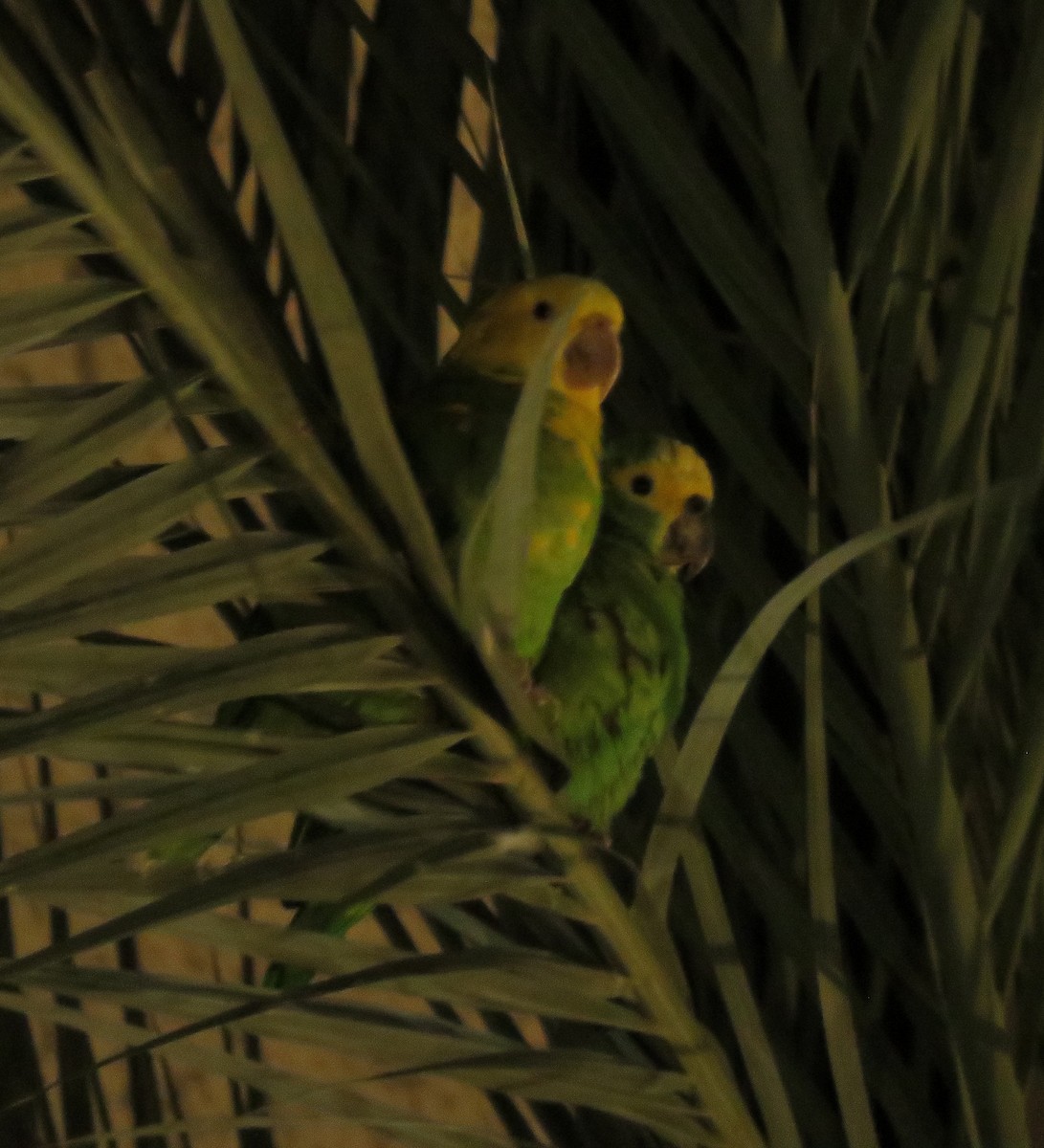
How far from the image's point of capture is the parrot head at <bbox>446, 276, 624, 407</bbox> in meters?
0.54

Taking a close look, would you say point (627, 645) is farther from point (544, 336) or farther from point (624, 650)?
point (544, 336)

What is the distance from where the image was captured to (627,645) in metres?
0.55

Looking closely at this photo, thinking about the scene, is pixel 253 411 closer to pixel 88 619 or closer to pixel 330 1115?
pixel 88 619

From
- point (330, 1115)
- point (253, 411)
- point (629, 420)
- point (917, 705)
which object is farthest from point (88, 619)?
point (629, 420)

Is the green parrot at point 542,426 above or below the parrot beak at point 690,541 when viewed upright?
above

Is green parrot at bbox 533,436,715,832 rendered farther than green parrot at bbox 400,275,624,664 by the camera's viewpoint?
Yes

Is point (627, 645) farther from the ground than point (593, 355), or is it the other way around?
point (593, 355)

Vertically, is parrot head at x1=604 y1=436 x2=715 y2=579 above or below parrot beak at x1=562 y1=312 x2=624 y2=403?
below

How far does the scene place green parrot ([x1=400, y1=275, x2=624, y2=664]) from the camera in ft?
1.42

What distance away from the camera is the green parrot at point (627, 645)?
21.7 inches

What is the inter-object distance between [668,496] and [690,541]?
0.03 m

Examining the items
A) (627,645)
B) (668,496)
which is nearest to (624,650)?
(627,645)

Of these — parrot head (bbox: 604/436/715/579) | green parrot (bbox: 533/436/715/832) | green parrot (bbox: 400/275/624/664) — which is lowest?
green parrot (bbox: 533/436/715/832)

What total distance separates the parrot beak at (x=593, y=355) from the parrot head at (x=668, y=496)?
0.06 metres
